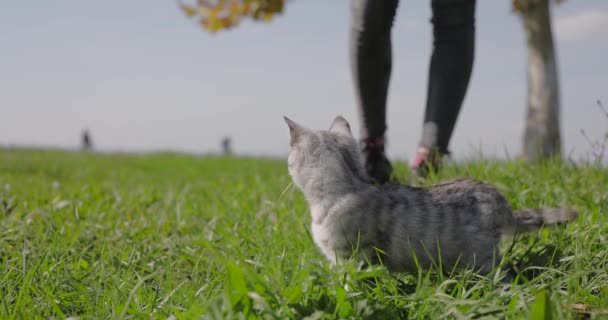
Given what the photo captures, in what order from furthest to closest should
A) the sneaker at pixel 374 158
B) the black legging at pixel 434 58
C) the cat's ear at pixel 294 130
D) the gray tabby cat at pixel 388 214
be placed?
the sneaker at pixel 374 158, the black legging at pixel 434 58, the cat's ear at pixel 294 130, the gray tabby cat at pixel 388 214

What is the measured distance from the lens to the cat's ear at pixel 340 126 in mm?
2636

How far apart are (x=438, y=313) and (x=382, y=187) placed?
73 cm

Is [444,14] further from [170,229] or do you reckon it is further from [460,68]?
[170,229]

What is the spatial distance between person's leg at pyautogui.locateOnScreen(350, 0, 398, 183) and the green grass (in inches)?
18.0

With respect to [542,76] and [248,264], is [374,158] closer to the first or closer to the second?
[248,264]

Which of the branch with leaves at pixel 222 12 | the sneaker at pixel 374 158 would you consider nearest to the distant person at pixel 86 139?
the branch with leaves at pixel 222 12

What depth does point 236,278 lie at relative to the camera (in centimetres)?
174

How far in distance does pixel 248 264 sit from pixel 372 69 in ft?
5.82

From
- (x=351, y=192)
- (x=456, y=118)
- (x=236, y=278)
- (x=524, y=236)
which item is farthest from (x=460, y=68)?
(x=236, y=278)

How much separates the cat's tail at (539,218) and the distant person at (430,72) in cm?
110

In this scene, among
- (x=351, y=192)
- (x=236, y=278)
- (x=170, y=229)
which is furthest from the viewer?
(x=170, y=229)

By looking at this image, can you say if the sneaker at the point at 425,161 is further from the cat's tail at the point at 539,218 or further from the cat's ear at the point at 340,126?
the cat's ear at the point at 340,126

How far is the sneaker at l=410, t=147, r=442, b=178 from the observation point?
382 centimetres

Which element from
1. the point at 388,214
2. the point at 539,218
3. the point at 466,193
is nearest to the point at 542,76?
the point at 539,218
